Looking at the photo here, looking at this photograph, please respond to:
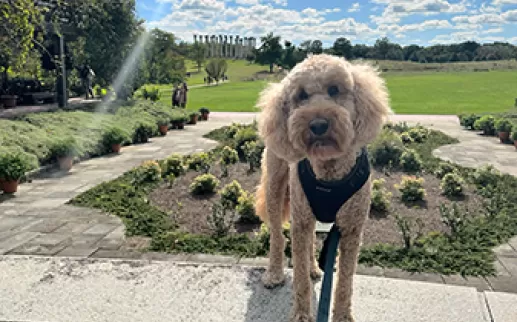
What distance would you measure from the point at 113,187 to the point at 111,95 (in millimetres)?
14743

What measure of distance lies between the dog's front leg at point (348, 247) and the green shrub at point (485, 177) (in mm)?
5118

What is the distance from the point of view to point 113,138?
10.5 metres

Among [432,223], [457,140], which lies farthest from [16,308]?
[457,140]

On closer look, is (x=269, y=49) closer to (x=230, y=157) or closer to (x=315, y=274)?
(x=230, y=157)

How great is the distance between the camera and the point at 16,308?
3094 millimetres

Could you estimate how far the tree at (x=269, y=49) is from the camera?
70.8 meters

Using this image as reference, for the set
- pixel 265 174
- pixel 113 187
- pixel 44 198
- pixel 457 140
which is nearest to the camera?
pixel 265 174

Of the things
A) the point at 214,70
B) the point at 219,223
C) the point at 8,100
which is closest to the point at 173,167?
the point at 219,223

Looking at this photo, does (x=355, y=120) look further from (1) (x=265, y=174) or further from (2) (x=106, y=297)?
(2) (x=106, y=297)

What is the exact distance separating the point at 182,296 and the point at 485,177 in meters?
5.93

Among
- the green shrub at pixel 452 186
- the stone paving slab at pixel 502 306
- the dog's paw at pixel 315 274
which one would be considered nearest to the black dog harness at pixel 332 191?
the dog's paw at pixel 315 274

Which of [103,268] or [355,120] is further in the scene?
[103,268]

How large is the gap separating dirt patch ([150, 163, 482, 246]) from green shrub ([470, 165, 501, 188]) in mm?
419

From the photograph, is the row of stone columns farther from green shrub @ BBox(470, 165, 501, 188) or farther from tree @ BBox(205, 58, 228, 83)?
green shrub @ BBox(470, 165, 501, 188)
